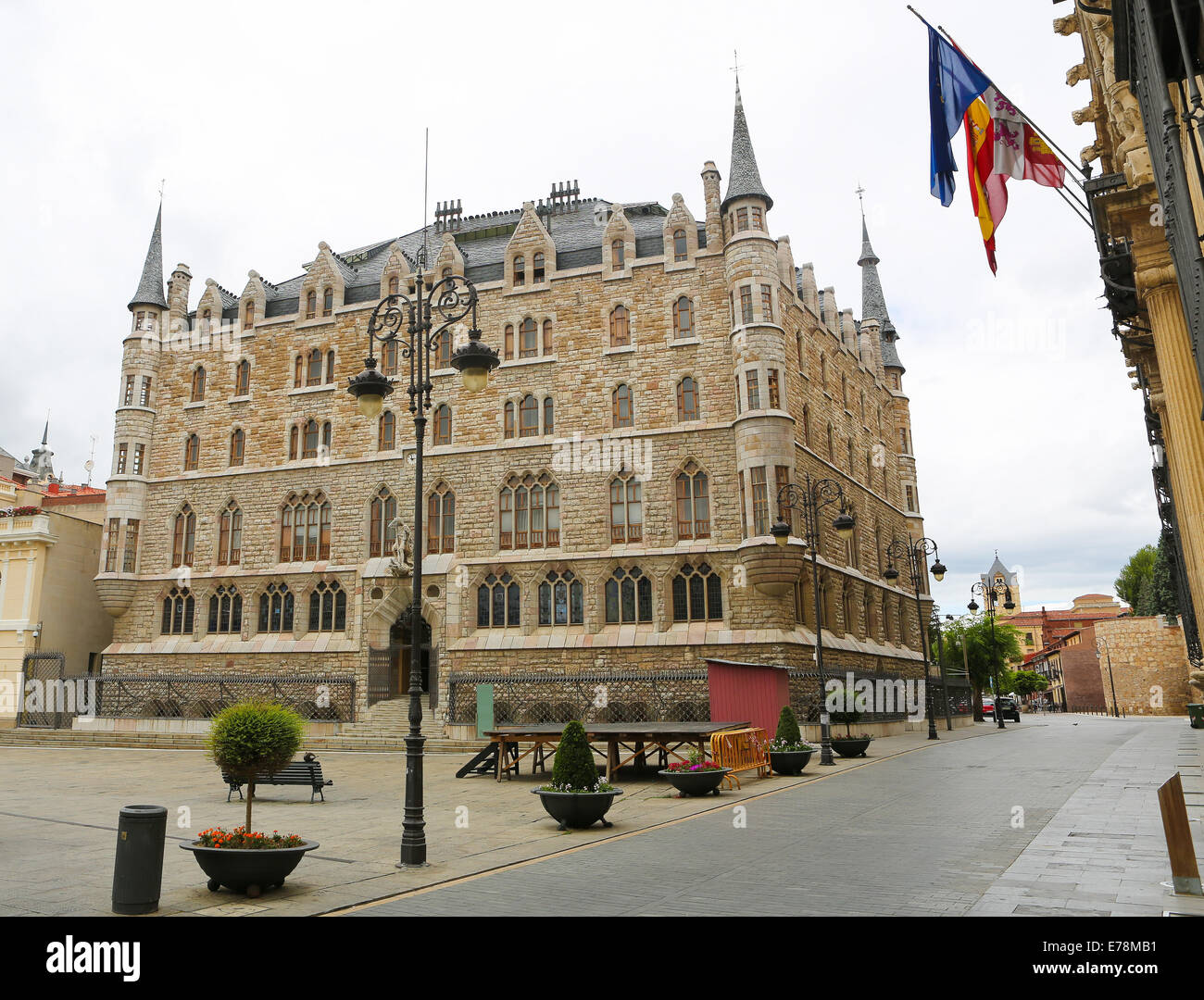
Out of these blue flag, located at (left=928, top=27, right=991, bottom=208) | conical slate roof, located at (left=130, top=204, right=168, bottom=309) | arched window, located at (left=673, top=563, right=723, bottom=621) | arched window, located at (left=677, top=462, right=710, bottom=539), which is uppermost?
conical slate roof, located at (left=130, top=204, right=168, bottom=309)

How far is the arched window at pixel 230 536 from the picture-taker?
36312 mm

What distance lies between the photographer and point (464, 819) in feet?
40.3

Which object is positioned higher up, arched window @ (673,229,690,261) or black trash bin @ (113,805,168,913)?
arched window @ (673,229,690,261)

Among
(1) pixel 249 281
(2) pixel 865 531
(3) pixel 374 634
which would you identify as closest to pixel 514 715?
(3) pixel 374 634

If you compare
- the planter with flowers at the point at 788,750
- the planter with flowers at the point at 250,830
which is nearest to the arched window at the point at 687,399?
the planter with flowers at the point at 788,750

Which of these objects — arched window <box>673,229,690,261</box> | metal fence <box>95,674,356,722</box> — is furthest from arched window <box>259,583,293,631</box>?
arched window <box>673,229,690,261</box>

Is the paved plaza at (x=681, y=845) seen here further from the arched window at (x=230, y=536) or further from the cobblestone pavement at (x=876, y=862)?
the arched window at (x=230, y=536)

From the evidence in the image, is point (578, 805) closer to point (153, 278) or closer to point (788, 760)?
point (788, 760)

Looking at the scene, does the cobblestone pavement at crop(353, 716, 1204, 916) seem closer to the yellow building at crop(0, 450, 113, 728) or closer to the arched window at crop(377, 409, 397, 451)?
the arched window at crop(377, 409, 397, 451)

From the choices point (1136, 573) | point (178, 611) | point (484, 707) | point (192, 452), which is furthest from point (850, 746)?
point (1136, 573)

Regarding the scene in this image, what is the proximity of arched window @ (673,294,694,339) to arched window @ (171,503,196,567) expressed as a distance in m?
22.6

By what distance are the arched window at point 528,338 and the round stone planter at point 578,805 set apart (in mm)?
24418

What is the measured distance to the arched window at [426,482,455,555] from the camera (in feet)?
110
